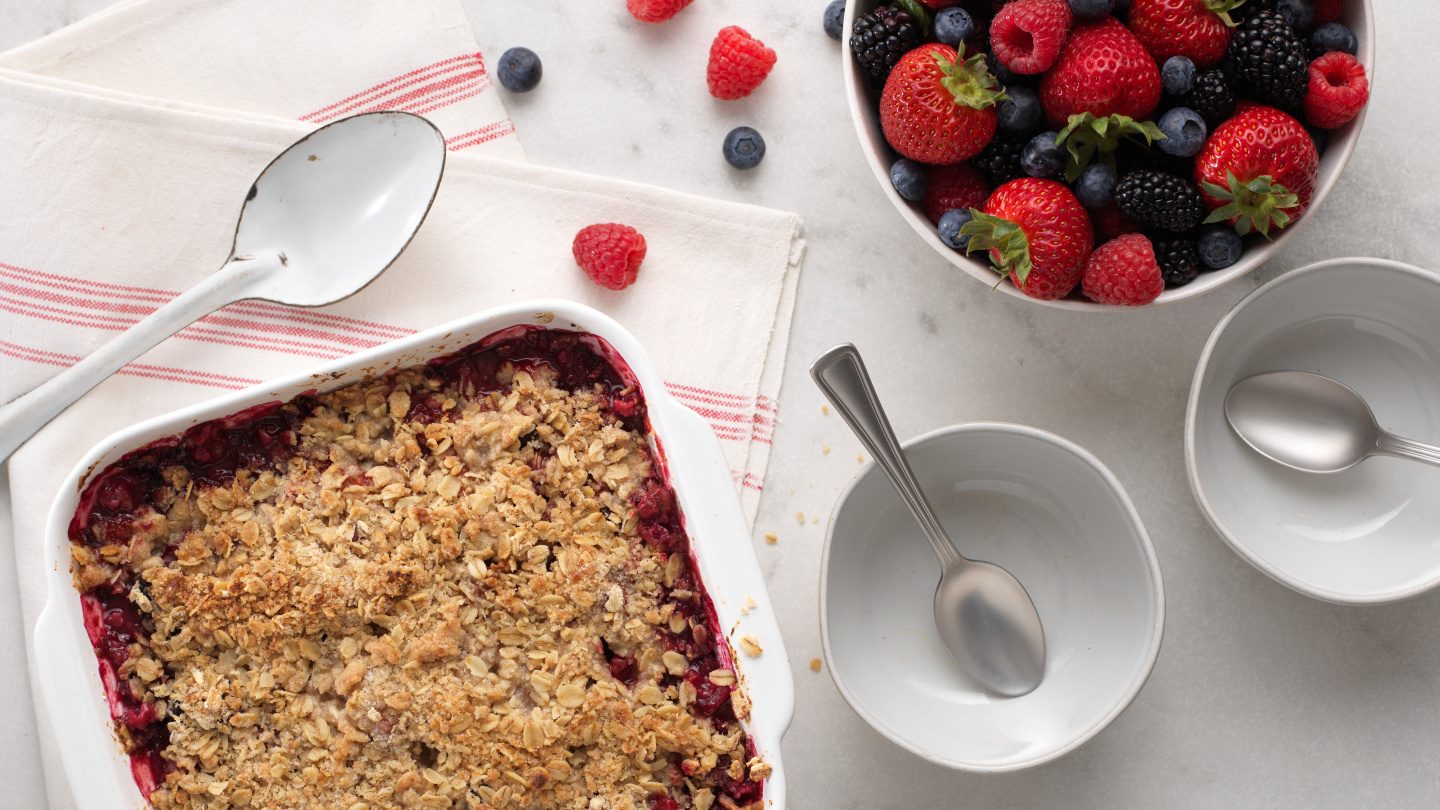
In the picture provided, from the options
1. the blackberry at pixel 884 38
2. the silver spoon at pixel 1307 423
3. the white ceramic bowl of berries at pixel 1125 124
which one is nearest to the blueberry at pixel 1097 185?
the white ceramic bowl of berries at pixel 1125 124

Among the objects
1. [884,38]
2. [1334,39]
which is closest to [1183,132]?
[1334,39]

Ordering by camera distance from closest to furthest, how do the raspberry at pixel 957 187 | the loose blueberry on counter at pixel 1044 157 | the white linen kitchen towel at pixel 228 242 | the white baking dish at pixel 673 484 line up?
the white baking dish at pixel 673 484 < the loose blueberry on counter at pixel 1044 157 < the raspberry at pixel 957 187 < the white linen kitchen towel at pixel 228 242

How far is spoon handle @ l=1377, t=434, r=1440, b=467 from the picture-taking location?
5.64 feet

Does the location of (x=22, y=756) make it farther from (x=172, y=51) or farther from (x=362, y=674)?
(x=172, y=51)

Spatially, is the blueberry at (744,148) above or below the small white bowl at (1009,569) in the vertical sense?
above

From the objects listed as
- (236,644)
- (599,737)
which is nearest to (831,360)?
(599,737)

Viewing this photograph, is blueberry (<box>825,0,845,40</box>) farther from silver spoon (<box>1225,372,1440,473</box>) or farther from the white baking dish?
silver spoon (<box>1225,372,1440,473</box>)

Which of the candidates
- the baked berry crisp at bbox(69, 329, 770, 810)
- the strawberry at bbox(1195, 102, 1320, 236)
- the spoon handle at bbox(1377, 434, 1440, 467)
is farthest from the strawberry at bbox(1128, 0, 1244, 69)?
the baked berry crisp at bbox(69, 329, 770, 810)

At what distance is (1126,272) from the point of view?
1530 mm

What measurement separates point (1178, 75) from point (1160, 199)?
185 millimetres

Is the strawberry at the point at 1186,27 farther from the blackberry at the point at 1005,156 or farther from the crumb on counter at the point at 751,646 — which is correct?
the crumb on counter at the point at 751,646

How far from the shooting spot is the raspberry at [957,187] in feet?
5.52

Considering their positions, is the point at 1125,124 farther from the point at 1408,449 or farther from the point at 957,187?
the point at 1408,449

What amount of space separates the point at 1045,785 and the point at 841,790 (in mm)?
358
